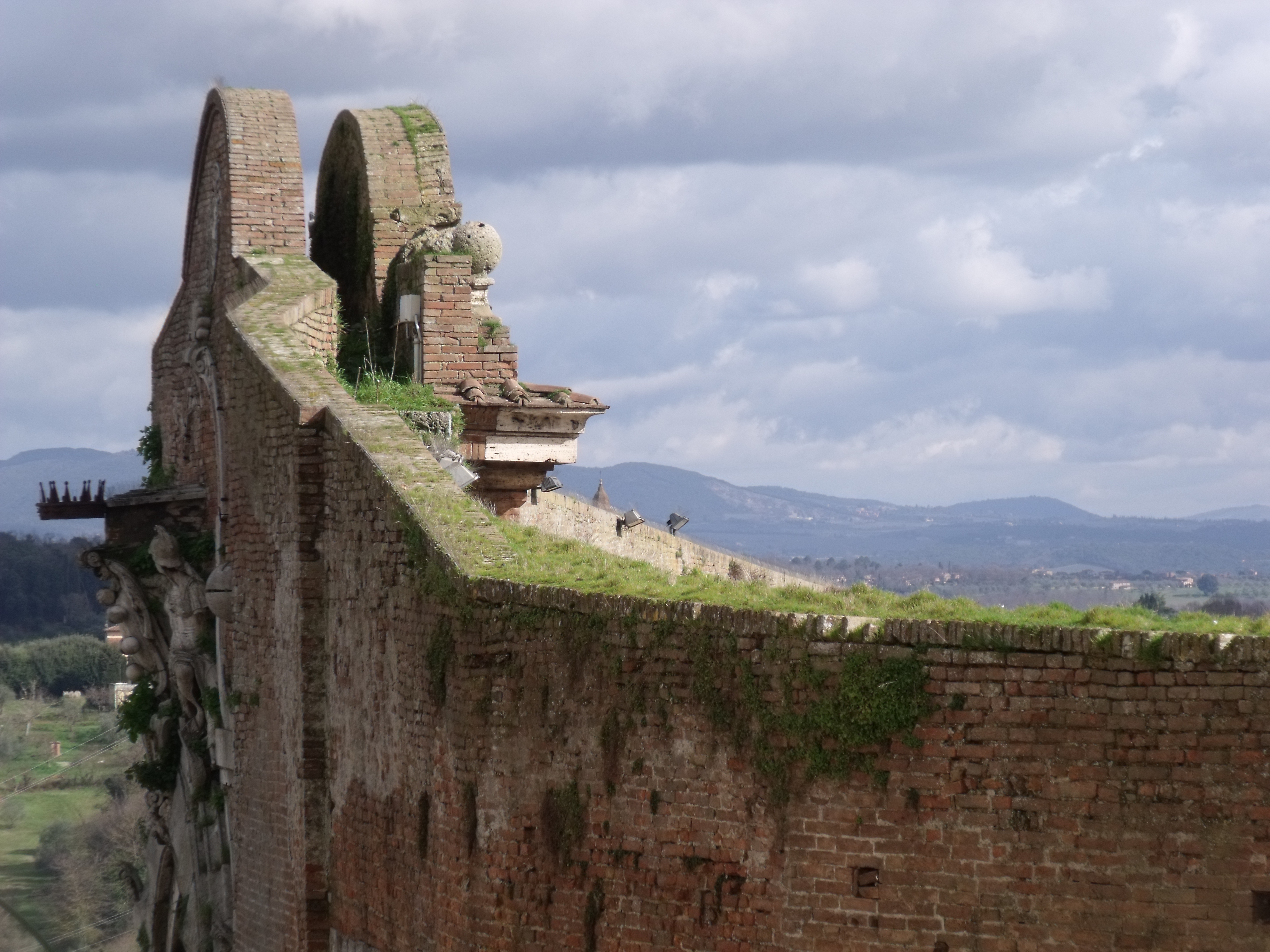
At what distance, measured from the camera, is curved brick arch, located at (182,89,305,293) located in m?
17.0

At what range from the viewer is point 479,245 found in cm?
1708

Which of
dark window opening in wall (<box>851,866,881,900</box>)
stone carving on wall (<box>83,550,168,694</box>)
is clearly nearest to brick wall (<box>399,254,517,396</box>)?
stone carving on wall (<box>83,550,168,694</box>)

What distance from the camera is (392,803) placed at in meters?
12.2

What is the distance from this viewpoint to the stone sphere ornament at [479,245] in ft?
56.0

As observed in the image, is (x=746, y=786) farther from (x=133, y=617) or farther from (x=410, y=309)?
(x=133, y=617)

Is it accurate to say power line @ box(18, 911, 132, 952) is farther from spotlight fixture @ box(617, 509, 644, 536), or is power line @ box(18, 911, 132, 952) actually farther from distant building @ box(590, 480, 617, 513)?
spotlight fixture @ box(617, 509, 644, 536)

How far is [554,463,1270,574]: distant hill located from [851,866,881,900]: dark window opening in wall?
81288 millimetres

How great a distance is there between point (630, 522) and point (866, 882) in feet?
50.5

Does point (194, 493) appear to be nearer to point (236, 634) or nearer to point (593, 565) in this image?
point (236, 634)

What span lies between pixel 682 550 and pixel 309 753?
12082mm

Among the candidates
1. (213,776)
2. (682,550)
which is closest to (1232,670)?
(213,776)

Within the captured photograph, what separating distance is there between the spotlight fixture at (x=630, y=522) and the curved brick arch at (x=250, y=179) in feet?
24.2

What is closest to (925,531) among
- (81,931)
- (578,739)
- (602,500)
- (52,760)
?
(52,760)

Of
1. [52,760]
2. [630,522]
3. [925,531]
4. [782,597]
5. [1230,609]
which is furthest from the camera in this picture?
[925,531]
